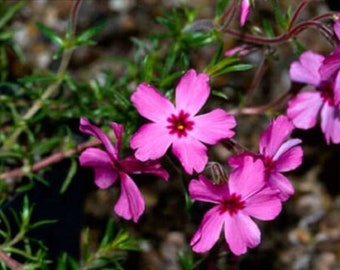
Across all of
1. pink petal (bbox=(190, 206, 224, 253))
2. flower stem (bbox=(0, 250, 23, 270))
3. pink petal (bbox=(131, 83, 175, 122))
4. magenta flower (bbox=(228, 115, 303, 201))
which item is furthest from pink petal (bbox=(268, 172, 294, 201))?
flower stem (bbox=(0, 250, 23, 270))

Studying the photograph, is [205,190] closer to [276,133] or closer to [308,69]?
[276,133]

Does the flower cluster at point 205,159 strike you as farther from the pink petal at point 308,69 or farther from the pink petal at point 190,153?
the pink petal at point 308,69

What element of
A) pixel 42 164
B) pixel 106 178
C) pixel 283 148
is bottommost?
pixel 42 164

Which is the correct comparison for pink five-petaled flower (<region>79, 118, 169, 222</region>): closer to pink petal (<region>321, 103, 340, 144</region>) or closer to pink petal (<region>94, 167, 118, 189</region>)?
pink petal (<region>94, 167, 118, 189</region>)

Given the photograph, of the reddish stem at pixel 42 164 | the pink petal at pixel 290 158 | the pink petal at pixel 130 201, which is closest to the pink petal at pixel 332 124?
the pink petal at pixel 290 158

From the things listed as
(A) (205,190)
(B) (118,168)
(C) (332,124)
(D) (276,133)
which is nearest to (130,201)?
(B) (118,168)

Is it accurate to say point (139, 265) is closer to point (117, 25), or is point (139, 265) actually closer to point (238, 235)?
point (117, 25)

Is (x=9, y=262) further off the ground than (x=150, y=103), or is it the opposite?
(x=150, y=103)

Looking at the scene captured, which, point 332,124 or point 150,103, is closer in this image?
point 150,103
